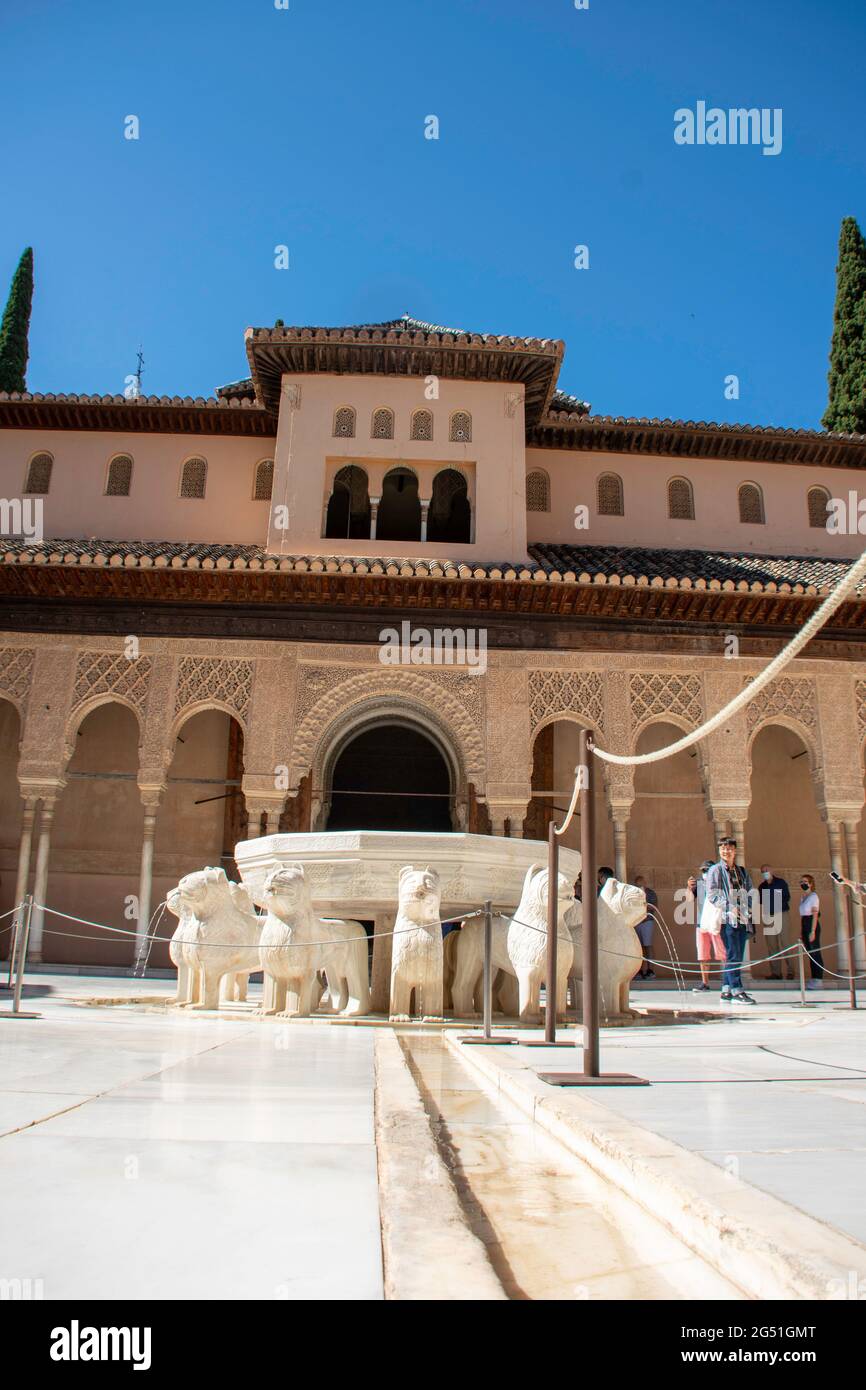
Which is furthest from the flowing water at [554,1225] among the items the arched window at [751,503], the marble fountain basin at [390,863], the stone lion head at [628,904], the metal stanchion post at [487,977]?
the arched window at [751,503]

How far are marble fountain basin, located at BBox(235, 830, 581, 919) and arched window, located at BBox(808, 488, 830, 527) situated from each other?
472 inches

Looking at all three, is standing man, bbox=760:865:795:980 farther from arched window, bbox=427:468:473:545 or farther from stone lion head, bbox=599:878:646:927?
stone lion head, bbox=599:878:646:927

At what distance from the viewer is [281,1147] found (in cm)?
228

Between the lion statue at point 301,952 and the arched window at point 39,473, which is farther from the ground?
the arched window at point 39,473

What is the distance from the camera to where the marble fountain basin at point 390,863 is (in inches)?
272

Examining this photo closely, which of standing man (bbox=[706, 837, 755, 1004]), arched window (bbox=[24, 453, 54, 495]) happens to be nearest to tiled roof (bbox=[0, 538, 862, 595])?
arched window (bbox=[24, 453, 54, 495])

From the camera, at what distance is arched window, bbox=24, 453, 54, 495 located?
16.5 metres

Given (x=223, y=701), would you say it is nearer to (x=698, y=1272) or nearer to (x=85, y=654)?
(x=85, y=654)

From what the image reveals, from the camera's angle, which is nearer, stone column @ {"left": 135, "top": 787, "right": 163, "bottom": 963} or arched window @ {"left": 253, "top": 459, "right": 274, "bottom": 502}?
stone column @ {"left": 135, "top": 787, "right": 163, "bottom": 963}

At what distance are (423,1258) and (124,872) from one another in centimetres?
1555

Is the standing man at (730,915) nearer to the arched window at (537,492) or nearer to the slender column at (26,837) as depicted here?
the arched window at (537,492)

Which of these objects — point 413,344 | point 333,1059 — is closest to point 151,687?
point 413,344

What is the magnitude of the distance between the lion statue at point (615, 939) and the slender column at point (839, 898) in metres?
7.56

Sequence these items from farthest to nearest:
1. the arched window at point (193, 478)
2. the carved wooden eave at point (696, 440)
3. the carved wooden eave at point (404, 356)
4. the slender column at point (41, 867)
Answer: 1. the carved wooden eave at point (696, 440)
2. the arched window at point (193, 478)
3. the carved wooden eave at point (404, 356)
4. the slender column at point (41, 867)
